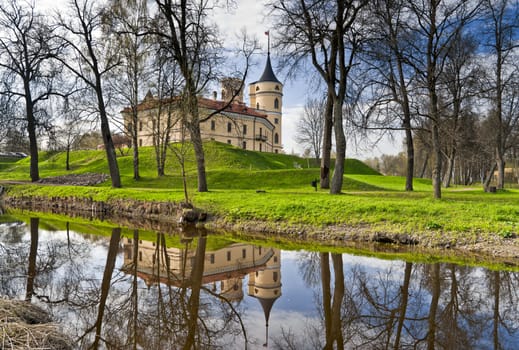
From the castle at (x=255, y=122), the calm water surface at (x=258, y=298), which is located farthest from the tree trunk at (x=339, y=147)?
the castle at (x=255, y=122)

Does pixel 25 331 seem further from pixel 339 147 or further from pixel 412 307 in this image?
pixel 339 147

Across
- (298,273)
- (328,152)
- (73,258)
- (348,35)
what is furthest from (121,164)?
(298,273)

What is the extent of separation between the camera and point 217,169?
3456 centimetres

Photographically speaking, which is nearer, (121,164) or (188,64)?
(188,64)

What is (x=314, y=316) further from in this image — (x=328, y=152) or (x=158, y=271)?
(x=328, y=152)

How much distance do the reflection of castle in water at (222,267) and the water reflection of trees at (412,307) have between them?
0.85 meters

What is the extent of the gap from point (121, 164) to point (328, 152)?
26538 millimetres

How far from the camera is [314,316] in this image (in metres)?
5.98

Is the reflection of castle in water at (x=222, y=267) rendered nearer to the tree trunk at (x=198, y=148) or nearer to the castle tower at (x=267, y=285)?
the castle tower at (x=267, y=285)

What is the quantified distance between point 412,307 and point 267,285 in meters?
2.60

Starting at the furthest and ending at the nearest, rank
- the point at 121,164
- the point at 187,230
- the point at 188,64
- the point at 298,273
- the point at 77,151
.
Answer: the point at 77,151
the point at 121,164
the point at 188,64
the point at 187,230
the point at 298,273

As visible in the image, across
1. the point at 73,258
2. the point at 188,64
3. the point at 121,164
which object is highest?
the point at 188,64

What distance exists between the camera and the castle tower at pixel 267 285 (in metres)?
6.62

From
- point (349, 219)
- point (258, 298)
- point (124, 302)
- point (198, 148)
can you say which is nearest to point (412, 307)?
point (258, 298)
